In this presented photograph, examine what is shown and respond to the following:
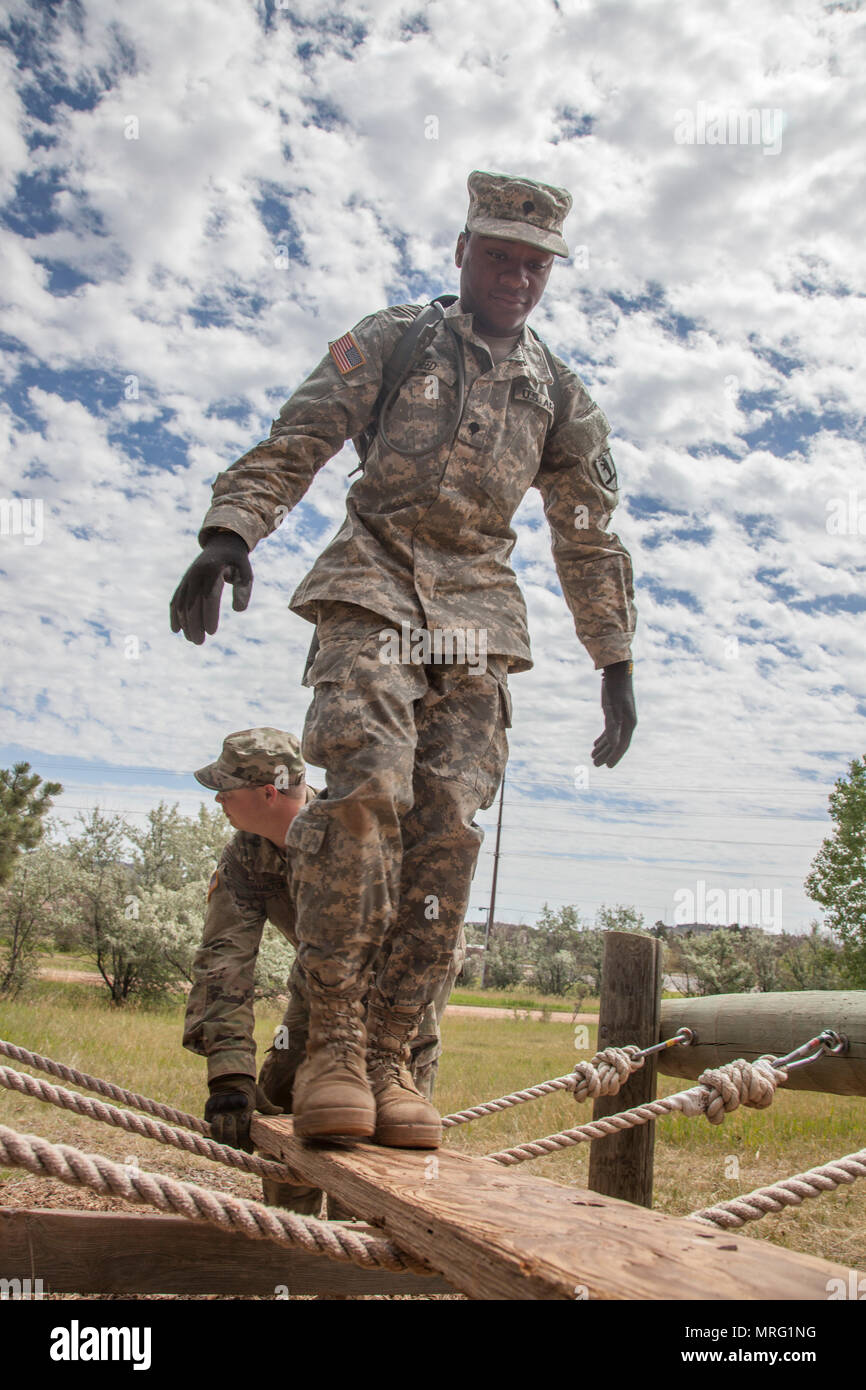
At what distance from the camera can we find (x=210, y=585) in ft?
8.09

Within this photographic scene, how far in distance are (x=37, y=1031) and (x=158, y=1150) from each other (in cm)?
470

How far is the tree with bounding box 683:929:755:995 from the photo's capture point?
29.8 meters

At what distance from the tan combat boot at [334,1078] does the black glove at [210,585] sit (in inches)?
38.1

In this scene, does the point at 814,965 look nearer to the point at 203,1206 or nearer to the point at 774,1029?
the point at 774,1029

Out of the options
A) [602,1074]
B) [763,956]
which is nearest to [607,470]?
[602,1074]

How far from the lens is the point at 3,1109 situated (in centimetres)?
672

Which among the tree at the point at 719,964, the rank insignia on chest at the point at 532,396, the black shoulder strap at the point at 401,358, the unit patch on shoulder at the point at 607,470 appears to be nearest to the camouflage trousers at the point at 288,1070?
the black shoulder strap at the point at 401,358

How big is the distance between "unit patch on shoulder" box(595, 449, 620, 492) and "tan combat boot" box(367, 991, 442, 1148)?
176cm

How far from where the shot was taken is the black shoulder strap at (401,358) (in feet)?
9.30

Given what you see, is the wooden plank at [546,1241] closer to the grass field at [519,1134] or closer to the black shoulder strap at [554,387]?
the black shoulder strap at [554,387]

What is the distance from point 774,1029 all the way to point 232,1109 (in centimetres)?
183
